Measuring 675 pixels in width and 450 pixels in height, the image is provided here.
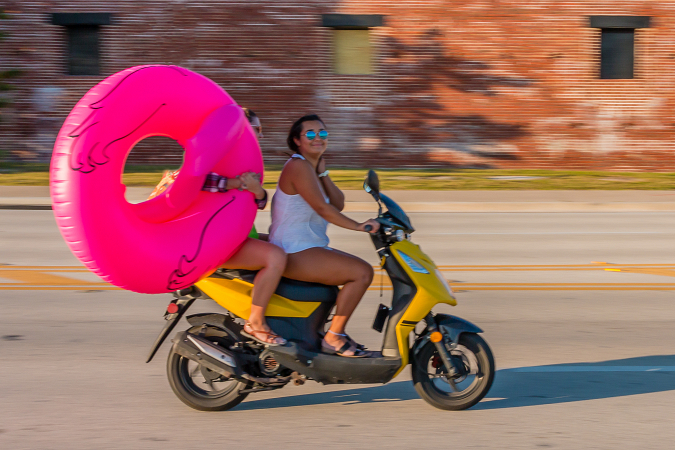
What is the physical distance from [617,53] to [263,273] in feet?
75.0

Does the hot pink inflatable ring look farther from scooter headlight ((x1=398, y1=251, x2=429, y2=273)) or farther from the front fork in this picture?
the front fork

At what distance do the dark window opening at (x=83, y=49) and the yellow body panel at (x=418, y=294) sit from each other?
2239 cm

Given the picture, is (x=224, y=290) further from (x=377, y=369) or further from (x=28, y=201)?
(x=28, y=201)

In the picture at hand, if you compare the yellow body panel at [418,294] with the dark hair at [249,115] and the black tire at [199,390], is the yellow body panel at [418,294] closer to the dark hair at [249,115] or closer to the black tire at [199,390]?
the black tire at [199,390]

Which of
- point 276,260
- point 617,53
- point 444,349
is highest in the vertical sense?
point 617,53

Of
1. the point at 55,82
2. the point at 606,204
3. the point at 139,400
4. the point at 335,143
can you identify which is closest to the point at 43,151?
the point at 55,82

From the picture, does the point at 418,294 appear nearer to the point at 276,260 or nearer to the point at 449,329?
the point at 449,329

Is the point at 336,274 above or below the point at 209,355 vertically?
above

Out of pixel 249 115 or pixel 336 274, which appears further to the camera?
pixel 249 115

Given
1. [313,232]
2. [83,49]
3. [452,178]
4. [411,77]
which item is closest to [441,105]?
[411,77]

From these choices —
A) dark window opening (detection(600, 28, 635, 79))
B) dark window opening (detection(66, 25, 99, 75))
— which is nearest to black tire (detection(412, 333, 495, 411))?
dark window opening (detection(600, 28, 635, 79))

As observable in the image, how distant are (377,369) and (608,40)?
22539 millimetres

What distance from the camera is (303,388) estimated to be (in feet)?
16.1

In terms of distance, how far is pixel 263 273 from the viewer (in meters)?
4.25
